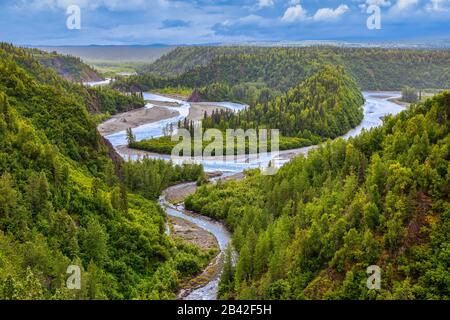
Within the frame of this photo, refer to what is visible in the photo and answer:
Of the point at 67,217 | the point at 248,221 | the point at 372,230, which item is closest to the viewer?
the point at 372,230

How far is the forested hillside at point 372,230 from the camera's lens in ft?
164

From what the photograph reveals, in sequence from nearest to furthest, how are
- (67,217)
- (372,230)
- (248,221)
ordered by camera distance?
1. (372,230)
2. (67,217)
3. (248,221)

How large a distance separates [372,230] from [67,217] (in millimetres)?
34329

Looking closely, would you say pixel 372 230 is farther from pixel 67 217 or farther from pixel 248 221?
pixel 67 217

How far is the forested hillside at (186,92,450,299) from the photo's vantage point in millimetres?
49875

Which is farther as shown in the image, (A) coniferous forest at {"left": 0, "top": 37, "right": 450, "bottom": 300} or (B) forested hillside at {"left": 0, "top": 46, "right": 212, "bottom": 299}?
(B) forested hillside at {"left": 0, "top": 46, "right": 212, "bottom": 299}

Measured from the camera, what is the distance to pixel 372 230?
2170 inches

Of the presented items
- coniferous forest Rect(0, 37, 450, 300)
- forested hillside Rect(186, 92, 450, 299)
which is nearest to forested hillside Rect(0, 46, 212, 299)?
coniferous forest Rect(0, 37, 450, 300)

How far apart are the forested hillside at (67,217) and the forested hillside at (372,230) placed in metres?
11.6

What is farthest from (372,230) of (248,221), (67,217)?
(67,217)

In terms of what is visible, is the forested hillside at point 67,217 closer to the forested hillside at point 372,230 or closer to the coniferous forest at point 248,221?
the coniferous forest at point 248,221

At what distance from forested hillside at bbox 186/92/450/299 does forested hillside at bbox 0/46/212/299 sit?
11558mm

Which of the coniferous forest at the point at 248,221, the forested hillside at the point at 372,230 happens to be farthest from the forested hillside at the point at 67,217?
the forested hillside at the point at 372,230

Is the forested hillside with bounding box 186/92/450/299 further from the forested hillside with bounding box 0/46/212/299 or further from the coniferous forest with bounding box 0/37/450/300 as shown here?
the forested hillside with bounding box 0/46/212/299
